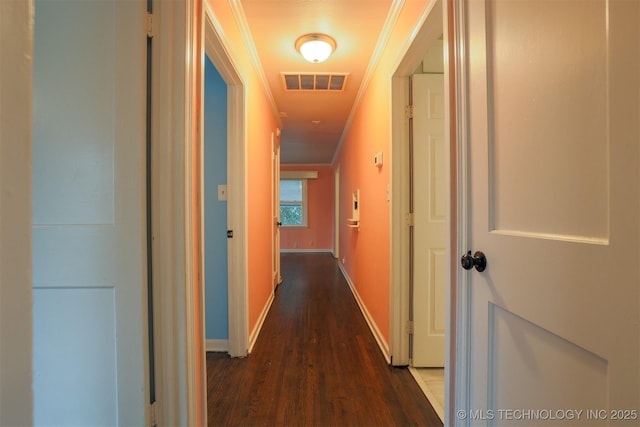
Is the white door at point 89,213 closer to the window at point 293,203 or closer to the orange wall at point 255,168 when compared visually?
the orange wall at point 255,168

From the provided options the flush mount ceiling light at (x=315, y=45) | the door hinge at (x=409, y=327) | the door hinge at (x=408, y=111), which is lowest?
the door hinge at (x=409, y=327)

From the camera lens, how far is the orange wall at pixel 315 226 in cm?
715

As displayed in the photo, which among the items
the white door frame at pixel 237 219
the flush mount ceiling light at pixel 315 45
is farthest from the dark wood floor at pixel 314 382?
the flush mount ceiling light at pixel 315 45

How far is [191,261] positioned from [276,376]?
1.11m

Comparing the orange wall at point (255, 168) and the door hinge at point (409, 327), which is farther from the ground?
the orange wall at point (255, 168)

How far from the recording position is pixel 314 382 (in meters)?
1.63

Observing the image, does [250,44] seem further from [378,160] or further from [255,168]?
[378,160]

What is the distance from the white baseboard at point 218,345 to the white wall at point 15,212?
172cm

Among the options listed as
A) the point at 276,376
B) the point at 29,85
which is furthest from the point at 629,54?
the point at 276,376

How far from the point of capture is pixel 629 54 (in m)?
0.49

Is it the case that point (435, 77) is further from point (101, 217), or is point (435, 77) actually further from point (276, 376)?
point (276, 376)

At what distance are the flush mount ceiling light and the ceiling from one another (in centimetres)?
4

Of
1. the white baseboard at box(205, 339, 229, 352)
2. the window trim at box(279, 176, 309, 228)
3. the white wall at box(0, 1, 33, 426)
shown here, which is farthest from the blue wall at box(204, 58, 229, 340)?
the window trim at box(279, 176, 309, 228)

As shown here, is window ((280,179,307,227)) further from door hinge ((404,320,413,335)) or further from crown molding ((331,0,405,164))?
door hinge ((404,320,413,335))
